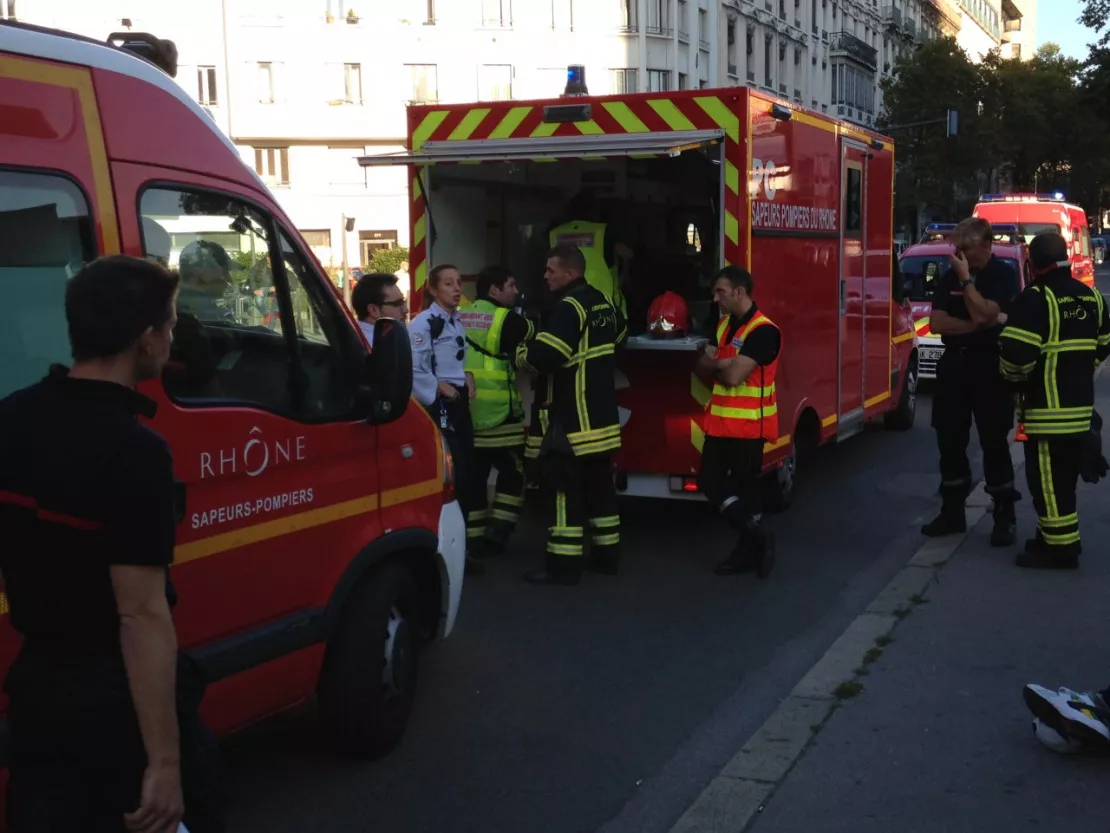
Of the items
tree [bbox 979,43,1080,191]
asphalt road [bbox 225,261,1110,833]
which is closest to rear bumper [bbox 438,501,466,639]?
asphalt road [bbox 225,261,1110,833]

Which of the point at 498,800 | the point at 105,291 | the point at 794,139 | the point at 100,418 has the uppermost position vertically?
the point at 794,139

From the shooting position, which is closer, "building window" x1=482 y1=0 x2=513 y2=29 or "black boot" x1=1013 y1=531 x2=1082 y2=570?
"black boot" x1=1013 y1=531 x2=1082 y2=570

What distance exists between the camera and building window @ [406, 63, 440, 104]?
158 ft

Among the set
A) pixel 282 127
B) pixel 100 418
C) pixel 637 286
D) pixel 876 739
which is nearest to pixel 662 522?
pixel 637 286

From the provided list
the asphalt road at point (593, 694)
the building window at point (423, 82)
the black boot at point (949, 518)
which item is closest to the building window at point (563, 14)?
the building window at point (423, 82)

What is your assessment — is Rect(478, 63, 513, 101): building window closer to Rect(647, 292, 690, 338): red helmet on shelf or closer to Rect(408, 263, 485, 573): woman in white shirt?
Rect(647, 292, 690, 338): red helmet on shelf

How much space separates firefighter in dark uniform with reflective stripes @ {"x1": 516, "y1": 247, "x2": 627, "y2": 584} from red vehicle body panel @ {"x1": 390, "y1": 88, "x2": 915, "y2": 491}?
819 mm

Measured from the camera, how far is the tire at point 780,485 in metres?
8.54

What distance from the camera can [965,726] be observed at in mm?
4809

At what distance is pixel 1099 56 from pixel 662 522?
29.4 m

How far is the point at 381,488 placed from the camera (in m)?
4.43

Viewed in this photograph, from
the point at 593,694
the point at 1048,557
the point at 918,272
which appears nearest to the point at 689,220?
the point at 1048,557

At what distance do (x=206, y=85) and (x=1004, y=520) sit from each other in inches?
1746

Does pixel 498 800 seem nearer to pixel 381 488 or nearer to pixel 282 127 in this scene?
pixel 381 488
